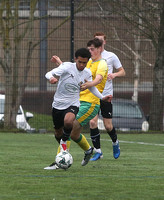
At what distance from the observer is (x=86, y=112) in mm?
9188

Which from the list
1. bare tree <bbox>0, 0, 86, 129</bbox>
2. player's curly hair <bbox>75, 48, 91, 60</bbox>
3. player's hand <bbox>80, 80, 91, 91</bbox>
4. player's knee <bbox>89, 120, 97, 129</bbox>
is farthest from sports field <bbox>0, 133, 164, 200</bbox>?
bare tree <bbox>0, 0, 86, 129</bbox>

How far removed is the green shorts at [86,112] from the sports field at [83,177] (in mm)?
634

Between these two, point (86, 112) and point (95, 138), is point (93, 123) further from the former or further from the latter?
point (86, 112)

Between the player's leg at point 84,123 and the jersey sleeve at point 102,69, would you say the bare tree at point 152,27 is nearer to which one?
the jersey sleeve at point 102,69

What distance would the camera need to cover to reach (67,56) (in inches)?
643

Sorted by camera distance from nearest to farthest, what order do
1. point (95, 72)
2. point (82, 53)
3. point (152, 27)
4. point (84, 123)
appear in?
point (82, 53)
point (84, 123)
point (95, 72)
point (152, 27)

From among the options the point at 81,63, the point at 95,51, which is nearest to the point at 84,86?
the point at 81,63

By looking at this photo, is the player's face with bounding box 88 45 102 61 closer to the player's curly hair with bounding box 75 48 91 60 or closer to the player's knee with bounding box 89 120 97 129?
the player's knee with bounding box 89 120 97 129

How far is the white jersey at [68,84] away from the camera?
27.0ft

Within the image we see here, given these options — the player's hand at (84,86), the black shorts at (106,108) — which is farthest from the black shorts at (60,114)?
the black shorts at (106,108)

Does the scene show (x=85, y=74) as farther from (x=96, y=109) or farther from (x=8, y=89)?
(x=8, y=89)

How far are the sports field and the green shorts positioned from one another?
2.08 ft

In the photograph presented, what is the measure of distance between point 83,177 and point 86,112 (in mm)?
2181

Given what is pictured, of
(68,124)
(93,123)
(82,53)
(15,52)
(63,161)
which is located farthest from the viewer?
(15,52)
